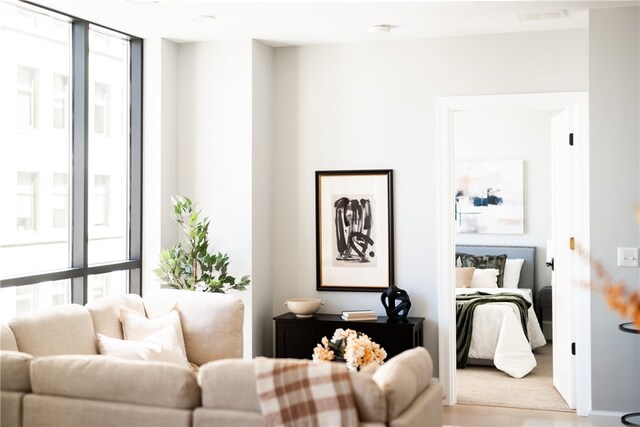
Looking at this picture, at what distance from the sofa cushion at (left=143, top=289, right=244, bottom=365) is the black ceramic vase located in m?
1.27

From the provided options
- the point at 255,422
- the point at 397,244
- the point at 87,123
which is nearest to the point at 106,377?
the point at 255,422

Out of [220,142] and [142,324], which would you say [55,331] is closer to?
[142,324]

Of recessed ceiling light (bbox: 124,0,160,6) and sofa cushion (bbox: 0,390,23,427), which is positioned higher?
recessed ceiling light (bbox: 124,0,160,6)

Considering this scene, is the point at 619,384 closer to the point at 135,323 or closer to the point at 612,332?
the point at 612,332

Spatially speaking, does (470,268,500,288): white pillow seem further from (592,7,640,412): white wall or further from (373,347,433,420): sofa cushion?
(373,347,433,420): sofa cushion

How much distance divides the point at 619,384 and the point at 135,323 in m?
3.06

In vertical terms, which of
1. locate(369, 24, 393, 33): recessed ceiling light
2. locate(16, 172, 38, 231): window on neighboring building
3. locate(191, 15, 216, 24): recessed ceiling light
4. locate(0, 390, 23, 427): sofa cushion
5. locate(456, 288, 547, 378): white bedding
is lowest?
locate(456, 288, 547, 378): white bedding

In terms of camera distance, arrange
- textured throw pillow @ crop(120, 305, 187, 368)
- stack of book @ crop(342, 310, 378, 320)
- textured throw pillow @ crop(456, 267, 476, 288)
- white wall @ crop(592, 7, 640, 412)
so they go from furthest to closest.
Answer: textured throw pillow @ crop(456, 267, 476, 288) → stack of book @ crop(342, 310, 378, 320) → white wall @ crop(592, 7, 640, 412) → textured throw pillow @ crop(120, 305, 187, 368)

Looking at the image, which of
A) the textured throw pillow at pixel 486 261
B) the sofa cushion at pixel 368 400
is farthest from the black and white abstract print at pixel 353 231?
the sofa cushion at pixel 368 400

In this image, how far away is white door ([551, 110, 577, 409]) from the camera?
5270 millimetres

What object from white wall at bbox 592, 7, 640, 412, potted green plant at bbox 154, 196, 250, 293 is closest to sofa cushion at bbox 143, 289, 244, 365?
potted green plant at bbox 154, 196, 250, 293

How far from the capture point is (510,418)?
5.04m

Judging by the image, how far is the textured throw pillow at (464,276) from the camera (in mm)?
7746

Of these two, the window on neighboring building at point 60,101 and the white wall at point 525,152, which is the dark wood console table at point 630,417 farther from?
the window on neighboring building at point 60,101
